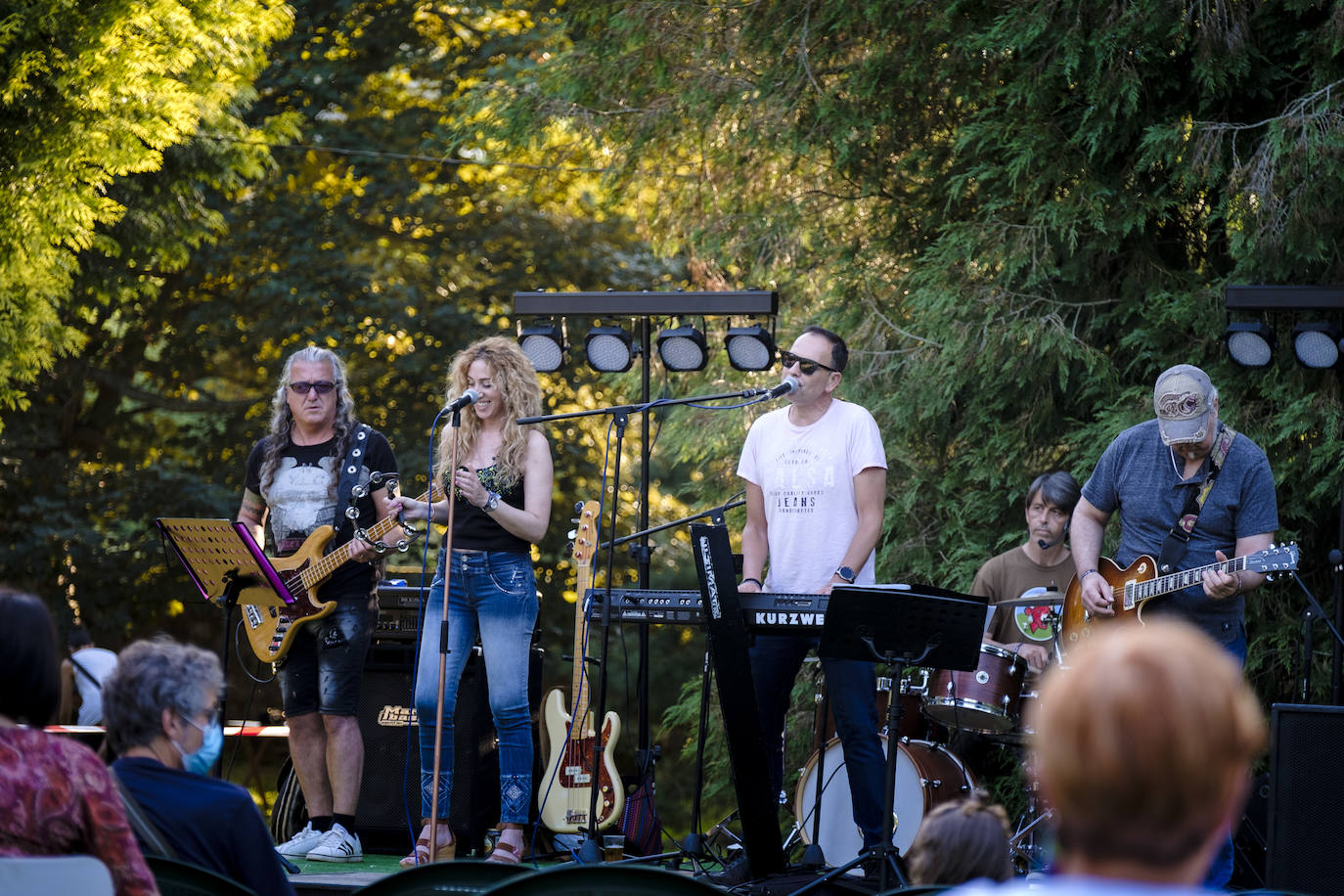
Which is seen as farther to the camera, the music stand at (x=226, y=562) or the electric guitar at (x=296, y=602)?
the electric guitar at (x=296, y=602)

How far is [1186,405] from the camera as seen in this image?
5062 mm

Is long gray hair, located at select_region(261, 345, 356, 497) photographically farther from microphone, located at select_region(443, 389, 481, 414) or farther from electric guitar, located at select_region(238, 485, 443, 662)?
microphone, located at select_region(443, 389, 481, 414)

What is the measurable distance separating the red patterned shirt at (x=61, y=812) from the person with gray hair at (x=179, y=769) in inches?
11.6

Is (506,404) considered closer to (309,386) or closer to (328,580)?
(309,386)

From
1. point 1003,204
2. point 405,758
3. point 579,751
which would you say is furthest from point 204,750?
point 1003,204

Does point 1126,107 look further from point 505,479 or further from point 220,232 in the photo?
point 220,232

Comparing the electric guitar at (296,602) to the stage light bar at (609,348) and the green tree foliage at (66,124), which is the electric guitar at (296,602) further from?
the green tree foliage at (66,124)

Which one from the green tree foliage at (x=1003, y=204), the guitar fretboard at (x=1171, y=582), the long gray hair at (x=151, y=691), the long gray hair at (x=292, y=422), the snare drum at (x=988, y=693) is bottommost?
the snare drum at (x=988, y=693)

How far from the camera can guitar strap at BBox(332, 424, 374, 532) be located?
556 cm

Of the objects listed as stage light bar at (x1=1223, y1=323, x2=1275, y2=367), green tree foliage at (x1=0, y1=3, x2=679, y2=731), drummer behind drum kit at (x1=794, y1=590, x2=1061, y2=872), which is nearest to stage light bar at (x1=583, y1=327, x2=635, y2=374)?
drummer behind drum kit at (x1=794, y1=590, x2=1061, y2=872)

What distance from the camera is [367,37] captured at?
14.7 meters

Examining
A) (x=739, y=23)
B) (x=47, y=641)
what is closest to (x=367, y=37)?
(x=739, y=23)

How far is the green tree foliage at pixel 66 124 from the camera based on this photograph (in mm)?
9375

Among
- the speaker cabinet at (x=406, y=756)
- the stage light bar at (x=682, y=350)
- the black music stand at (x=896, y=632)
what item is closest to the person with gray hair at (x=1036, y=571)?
the stage light bar at (x=682, y=350)
